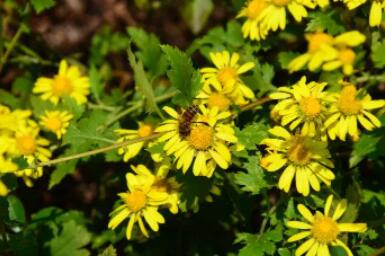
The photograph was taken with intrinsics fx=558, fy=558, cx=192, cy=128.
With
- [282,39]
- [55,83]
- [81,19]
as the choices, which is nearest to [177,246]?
[55,83]

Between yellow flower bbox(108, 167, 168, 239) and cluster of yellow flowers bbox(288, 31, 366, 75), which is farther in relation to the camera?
yellow flower bbox(108, 167, 168, 239)

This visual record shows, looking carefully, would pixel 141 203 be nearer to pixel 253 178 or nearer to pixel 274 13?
pixel 253 178

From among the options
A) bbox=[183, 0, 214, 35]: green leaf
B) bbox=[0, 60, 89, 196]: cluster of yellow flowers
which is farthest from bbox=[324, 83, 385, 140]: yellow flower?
bbox=[183, 0, 214, 35]: green leaf

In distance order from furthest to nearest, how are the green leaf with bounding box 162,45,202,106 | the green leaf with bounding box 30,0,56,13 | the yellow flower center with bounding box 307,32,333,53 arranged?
the green leaf with bounding box 30,0,56,13 < the yellow flower center with bounding box 307,32,333,53 < the green leaf with bounding box 162,45,202,106

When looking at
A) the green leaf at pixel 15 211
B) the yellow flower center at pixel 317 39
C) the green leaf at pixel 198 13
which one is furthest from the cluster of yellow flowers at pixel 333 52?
the green leaf at pixel 15 211

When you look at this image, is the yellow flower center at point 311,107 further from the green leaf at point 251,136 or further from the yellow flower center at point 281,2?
the yellow flower center at point 281,2

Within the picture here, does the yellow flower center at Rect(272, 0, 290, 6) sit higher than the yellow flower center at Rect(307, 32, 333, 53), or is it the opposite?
the yellow flower center at Rect(272, 0, 290, 6)

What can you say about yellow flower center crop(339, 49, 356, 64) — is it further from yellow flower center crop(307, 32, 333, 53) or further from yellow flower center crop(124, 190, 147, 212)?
yellow flower center crop(124, 190, 147, 212)
